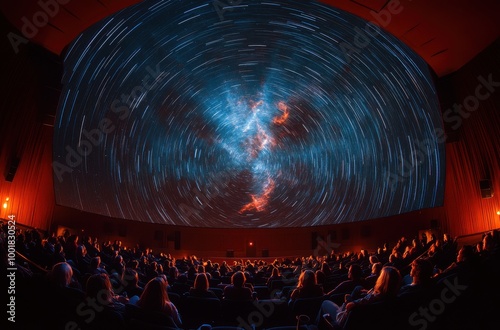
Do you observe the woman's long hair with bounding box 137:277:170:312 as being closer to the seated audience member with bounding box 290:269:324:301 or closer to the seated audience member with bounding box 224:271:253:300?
the seated audience member with bounding box 224:271:253:300

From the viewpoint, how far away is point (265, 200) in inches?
1209

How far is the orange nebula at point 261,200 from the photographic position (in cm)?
3059

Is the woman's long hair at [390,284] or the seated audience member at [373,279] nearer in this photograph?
the woman's long hair at [390,284]

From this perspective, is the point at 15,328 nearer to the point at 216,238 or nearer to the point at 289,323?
the point at 289,323

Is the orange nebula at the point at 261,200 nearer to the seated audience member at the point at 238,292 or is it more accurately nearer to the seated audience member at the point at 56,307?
the seated audience member at the point at 238,292

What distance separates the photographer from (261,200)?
30797 mm

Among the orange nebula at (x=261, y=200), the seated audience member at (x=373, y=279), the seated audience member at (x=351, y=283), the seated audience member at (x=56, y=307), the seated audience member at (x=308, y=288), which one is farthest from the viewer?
the orange nebula at (x=261, y=200)

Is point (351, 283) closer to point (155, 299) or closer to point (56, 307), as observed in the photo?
point (155, 299)

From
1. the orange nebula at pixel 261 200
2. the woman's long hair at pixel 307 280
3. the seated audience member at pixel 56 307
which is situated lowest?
the woman's long hair at pixel 307 280

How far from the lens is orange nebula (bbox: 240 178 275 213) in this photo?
3059cm

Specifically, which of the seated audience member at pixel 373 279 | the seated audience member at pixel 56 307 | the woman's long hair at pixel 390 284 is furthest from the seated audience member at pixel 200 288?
the seated audience member at pixel 56 307

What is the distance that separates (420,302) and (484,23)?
36.6 feet

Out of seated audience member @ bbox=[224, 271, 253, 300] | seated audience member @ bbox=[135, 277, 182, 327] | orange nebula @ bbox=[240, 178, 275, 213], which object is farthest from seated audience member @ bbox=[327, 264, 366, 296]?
orange nebula @ bbox=[240, 178, 275, 213]

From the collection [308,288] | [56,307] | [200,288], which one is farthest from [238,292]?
[56,307]
